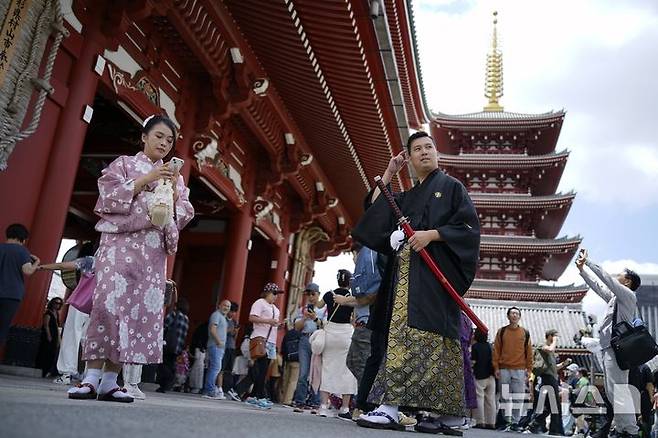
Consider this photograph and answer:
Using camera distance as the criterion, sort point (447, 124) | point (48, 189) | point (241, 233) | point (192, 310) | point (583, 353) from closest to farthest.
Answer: point (48, 189), point (241, 233), point (192, 310), point (583, 353), point (447, 124)

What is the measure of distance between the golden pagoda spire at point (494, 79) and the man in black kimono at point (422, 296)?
29.7m

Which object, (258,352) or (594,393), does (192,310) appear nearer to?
(258,352)

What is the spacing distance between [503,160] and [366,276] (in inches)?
919

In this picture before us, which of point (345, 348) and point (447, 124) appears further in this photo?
point (447, 124)

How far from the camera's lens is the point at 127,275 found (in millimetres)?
3279

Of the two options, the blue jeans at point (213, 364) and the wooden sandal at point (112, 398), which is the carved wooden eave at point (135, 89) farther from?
the wooden sandal at point (112, 398)

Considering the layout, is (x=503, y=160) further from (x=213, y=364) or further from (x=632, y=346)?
(x=632, y=346)

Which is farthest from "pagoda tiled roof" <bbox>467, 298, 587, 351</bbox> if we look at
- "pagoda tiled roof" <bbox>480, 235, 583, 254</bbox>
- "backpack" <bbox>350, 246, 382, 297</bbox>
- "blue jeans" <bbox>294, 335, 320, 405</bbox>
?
"backpack" <bbox>350, 246, 382, 297</bbox>

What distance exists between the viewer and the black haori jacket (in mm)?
3326

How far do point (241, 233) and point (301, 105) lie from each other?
2.72 meters

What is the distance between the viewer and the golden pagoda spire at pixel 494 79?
32031mm

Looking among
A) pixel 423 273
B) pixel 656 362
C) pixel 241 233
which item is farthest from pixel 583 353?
pixel 423 273

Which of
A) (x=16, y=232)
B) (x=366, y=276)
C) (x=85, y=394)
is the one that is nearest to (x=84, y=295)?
(x=85, y=394)

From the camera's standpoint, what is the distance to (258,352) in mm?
7703
